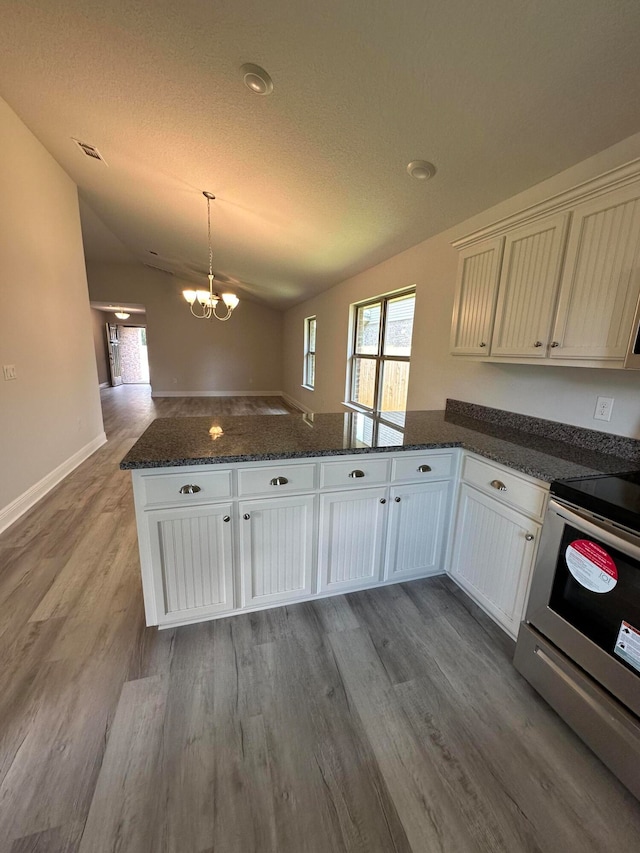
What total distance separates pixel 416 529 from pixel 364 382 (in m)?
2.90

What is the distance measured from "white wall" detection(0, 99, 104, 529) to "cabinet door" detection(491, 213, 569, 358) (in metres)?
3.59

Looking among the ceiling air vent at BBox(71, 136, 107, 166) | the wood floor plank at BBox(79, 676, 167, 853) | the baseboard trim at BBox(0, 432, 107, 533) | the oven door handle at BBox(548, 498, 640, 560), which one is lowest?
the wood floor plank at BBox(79, 676, 167, 853)

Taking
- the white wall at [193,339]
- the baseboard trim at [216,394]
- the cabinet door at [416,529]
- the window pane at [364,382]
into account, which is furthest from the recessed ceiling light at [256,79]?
the baseboard trim at [216,394]

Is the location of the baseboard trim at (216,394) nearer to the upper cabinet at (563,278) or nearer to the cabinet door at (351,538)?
the upper cabinet at (563,278)

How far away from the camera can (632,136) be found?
1.52m

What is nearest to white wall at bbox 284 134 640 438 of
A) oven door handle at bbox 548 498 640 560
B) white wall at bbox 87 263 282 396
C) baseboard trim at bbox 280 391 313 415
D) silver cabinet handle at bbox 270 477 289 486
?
oven door handle at bbox 548 498 640 560

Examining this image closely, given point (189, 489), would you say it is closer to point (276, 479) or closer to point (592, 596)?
point (276, 479)

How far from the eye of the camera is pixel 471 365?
2.54 metres

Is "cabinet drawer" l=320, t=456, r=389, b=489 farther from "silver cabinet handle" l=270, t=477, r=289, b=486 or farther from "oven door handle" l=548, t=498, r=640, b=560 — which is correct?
"oven door handle" l=548, t=498, r=640, b=560

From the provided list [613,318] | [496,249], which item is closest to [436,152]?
[496,249]

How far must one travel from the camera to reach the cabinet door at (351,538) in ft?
5.62

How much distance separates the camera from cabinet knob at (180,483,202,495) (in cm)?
144

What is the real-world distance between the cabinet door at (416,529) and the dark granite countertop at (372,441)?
28 centimetres

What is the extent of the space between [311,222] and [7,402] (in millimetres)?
2994
